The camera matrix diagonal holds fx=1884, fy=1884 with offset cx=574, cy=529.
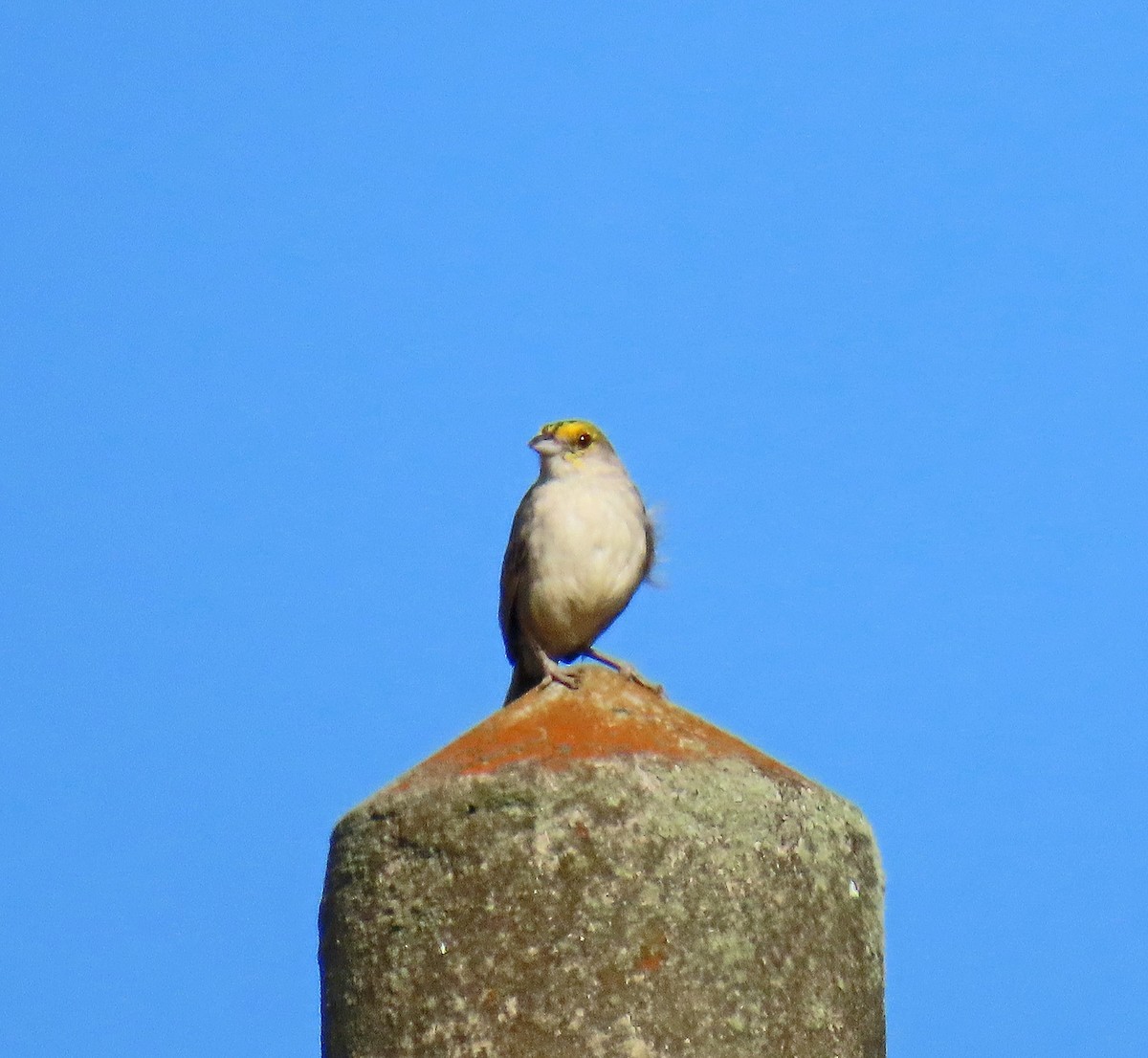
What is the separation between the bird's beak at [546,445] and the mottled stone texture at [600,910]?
371cm

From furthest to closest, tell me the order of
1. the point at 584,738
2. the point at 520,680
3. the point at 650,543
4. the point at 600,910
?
1. the point at 650,543
2. the point at 520,680
3. the point at 584,738
4. the point at 600,910

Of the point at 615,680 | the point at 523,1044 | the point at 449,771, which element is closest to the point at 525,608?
the point at 615,680

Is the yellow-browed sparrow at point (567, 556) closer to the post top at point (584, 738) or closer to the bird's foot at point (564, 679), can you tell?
the bird's foot at point (564, 679)

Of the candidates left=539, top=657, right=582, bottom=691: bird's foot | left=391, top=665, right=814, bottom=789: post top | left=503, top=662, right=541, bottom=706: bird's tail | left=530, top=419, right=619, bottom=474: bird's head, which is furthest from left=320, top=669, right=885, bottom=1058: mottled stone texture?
left=530, top=419, right=619, bottom=474: bird's head

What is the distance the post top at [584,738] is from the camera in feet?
15.1

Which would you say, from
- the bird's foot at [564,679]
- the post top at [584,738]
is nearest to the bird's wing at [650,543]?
the bird's foot at [564,679]

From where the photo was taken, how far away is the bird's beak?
836 cm

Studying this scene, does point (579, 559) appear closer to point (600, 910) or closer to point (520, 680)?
point (520, 680)

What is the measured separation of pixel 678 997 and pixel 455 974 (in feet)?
1.69

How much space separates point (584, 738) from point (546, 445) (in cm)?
381

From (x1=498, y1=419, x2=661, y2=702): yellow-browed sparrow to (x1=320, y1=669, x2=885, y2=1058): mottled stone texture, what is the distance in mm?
3116

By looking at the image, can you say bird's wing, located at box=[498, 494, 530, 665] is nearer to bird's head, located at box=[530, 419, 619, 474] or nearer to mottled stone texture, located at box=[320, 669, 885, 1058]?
bird's head, located at box=[530, 419, 619, 474]

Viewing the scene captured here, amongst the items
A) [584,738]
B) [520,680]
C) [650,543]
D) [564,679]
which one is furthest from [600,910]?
[650,543]

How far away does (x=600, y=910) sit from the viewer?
4.32 meters
